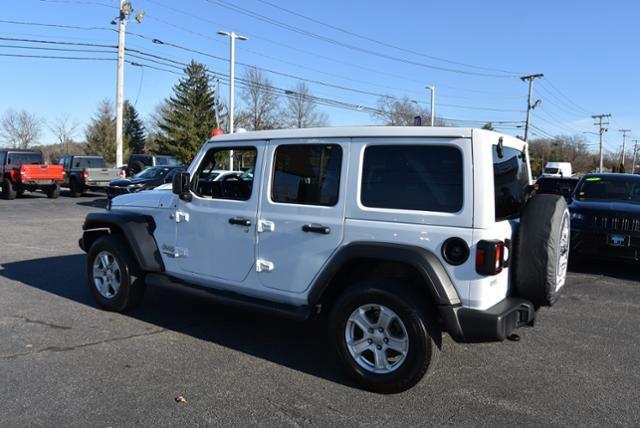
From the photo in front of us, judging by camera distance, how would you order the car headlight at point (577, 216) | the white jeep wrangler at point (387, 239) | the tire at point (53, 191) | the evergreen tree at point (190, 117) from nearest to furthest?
the white jeep wrangler at point (387, 239) < the car headlight at point (577, 216) < the tire at point (53, 191) < the evergreen tree at point (190, 117)

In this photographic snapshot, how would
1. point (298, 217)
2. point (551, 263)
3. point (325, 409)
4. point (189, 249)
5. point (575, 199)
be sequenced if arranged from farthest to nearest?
point (575, 199) → point (189, 249) → point (298, 217) → point (551, 263) → point (325, 409)

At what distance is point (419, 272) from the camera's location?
3.56 m

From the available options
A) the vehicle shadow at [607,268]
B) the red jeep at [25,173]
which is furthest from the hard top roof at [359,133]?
the red jeep at [25,173]

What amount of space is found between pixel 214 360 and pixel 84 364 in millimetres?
1013

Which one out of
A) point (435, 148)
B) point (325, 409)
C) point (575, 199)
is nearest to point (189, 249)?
point (325, 409)

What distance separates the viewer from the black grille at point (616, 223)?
7625 mm

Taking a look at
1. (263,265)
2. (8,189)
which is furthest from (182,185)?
(8,189)

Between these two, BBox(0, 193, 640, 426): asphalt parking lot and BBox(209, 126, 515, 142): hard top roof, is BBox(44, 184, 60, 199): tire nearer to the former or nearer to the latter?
BBox(0, 193, 640, 426): asphalt parking lot

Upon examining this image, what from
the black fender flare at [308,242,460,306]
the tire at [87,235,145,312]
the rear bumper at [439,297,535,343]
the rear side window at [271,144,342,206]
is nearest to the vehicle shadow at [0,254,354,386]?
the tire at [87,235,145,312]

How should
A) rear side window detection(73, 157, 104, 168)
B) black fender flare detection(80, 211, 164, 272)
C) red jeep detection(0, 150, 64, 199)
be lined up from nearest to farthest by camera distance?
1. black fender flare detection(80, 211, 164, 272)
2. red jeep detection(0, 150, 64, 199)
3. rear side window detection(73, 157, 104, 168)

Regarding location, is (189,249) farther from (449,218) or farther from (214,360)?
(449,218)

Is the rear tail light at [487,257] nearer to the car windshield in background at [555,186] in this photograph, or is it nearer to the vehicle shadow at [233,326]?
the vehicle shadow at [233,326]

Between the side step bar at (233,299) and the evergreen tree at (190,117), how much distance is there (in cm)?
5265

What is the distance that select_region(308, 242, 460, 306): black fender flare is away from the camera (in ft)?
11.5
